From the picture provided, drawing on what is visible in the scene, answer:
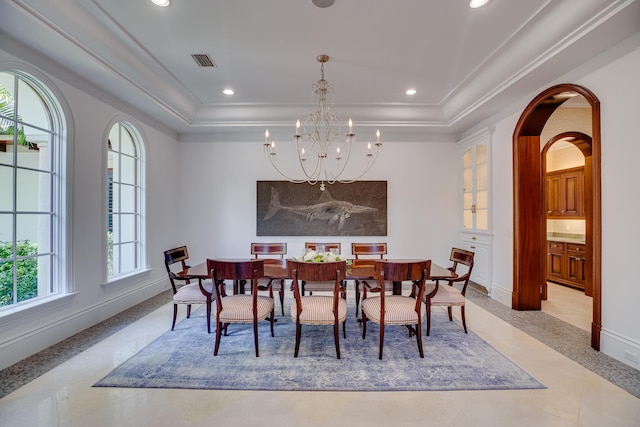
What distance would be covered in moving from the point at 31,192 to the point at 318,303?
3.08 metres

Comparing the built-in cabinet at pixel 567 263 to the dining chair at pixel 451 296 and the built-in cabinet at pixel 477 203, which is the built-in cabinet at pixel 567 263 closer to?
the built-in cabinet at pixel 477 203

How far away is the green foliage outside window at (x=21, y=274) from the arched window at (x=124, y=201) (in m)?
0.86

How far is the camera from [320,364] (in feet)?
8.04

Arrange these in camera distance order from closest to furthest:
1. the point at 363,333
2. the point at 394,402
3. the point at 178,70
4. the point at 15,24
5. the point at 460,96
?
the point at 394,402 < the point at 15,24 < the point at 363,333 < the point at 178,70 < the point at 460,96

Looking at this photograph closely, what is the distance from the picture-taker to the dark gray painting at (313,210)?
5246 millimetres

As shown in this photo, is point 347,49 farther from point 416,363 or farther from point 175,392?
point 175,392

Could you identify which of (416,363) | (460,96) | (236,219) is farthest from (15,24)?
(460,96)

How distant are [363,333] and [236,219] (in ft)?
10.9

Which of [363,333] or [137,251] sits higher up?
[137,251]

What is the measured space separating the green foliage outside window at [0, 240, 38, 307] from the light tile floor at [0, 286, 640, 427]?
0.76 metres

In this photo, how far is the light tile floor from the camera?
1794 mm

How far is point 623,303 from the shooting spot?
2.50m

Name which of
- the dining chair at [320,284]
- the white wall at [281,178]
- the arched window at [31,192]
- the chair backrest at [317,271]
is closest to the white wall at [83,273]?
the arched window at [31,192]

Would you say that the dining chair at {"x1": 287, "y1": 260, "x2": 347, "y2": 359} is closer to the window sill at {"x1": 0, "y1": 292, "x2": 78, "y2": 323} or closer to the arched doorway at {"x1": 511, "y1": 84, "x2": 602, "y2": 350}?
the window sill at {"x1": 0, "y1": 292, "x2": 78, "y2": 323}
